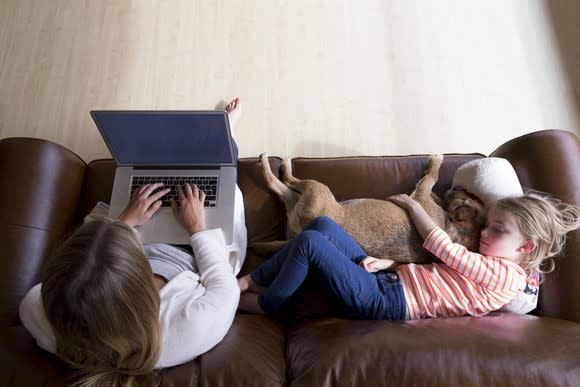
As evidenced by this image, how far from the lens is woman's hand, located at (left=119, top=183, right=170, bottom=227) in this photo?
1694 mm

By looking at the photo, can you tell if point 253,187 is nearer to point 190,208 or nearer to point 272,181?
point 272,181

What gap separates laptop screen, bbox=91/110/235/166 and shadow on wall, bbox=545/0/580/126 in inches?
101

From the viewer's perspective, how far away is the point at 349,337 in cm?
134

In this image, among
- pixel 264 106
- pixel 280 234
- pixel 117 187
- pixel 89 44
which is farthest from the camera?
pixel 89 44

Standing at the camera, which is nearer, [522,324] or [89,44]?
[522,324]

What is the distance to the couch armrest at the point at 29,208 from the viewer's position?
5.21 ft

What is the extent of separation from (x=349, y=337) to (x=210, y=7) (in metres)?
2.66

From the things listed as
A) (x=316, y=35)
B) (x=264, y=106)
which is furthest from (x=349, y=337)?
(x=316, y=35)

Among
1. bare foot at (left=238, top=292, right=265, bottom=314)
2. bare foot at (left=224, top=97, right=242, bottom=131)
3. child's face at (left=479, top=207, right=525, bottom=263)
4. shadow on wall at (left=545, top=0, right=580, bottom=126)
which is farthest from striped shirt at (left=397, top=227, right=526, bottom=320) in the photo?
shadow on wall at (left=545, top=0, right=580, bottom=126)

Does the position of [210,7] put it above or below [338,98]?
above

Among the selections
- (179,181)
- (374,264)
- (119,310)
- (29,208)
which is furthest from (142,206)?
(374,264)

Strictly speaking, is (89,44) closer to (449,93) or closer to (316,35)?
(316,35)

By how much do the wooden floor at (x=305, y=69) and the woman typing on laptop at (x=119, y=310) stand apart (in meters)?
1.38

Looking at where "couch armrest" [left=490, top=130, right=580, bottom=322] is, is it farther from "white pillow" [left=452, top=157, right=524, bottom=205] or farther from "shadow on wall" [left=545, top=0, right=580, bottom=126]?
"shadow on wall" [left=545, top=0, right=580, bottom=126]
